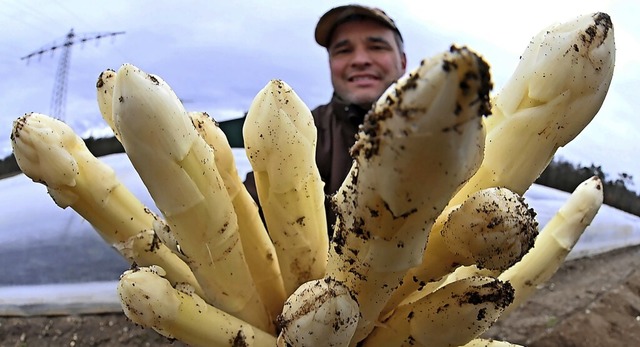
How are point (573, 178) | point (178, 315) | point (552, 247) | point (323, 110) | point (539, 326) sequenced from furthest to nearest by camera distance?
point (573, 178), point (539, 326), point (323, 110), point (552, 247), point (178, 315)

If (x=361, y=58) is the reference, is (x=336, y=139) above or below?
below

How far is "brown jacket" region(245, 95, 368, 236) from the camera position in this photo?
115cm

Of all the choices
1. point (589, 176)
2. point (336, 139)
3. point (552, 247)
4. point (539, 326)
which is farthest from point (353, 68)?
point (589, 176)

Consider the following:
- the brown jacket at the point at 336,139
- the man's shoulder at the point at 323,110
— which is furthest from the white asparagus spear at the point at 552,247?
the man's shoulder at the point at 323,110

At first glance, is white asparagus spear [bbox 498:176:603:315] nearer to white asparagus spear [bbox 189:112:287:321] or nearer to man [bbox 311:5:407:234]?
white asparagus spear [bbox 189:112:287:321]

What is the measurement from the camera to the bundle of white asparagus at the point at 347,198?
9.9 inches

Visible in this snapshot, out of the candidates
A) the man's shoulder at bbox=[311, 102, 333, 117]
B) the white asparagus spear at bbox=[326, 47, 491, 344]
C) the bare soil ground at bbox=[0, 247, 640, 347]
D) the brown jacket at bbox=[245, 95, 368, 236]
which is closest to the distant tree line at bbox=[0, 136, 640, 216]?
the bare soil ground at bbox=[0, 247, 640, 347]

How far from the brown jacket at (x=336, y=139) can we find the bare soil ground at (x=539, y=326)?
0.78 m

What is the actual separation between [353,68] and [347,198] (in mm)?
964

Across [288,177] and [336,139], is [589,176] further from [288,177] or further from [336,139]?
[288,177]

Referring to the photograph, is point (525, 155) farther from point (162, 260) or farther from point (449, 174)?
point (162, 260)

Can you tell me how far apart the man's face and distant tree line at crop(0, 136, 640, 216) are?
1.00 metres

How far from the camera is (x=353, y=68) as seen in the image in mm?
1229

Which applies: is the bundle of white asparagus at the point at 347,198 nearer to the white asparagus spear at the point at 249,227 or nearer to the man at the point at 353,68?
the white asparagus spear at the point at 249,227
